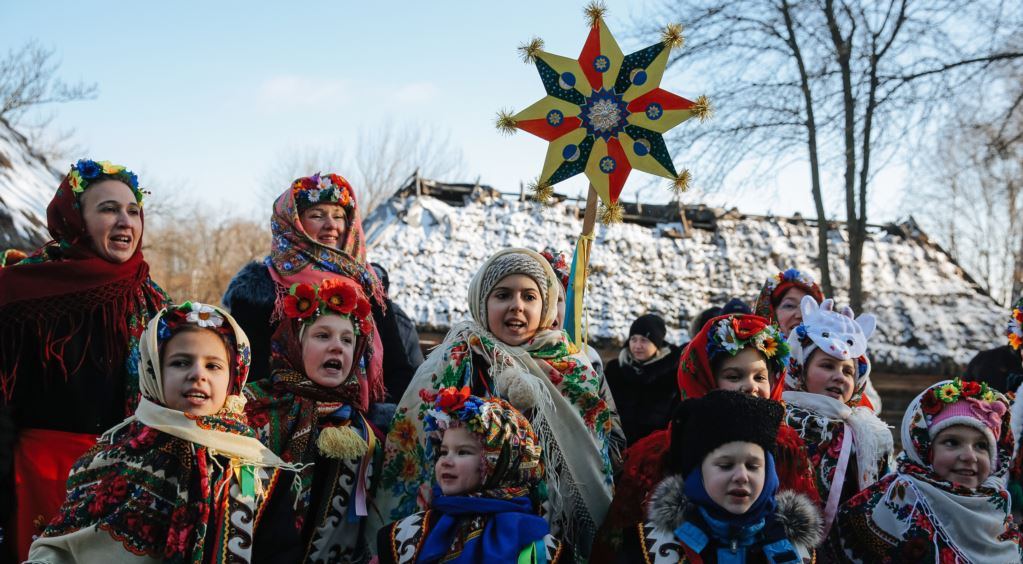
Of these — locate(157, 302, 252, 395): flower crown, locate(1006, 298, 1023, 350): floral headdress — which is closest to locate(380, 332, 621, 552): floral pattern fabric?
locate(157, 302, 252, 395): flower crown

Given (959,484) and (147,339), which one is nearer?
(147,339)

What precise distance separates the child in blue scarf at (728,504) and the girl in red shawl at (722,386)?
0.20 m

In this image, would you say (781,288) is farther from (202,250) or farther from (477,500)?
(202,250)

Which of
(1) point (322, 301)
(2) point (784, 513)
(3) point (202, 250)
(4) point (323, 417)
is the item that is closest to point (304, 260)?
(1) point (322, 301)

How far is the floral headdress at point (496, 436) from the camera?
330 cm

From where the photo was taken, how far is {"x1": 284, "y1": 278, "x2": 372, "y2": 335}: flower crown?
379 cm

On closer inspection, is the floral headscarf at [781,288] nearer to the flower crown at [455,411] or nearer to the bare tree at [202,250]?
the flower crown at [455,411]

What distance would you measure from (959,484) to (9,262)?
438 centimetres

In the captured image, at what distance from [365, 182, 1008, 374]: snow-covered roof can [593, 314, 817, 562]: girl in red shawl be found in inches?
316

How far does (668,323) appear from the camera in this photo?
13086 mm

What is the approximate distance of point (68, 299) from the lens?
3.75 m

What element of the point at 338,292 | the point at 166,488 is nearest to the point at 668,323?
the point at 338,292

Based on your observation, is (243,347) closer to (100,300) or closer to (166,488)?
(166,488)

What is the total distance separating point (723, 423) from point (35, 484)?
8.98 feet
